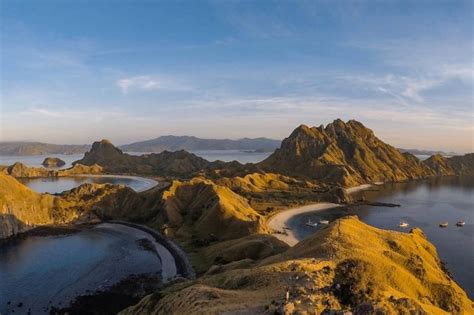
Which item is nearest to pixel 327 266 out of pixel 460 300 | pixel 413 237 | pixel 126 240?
pixel 460 300

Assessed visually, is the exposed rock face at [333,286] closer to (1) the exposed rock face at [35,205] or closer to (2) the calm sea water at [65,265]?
(2) the calm sea water at [65,265]

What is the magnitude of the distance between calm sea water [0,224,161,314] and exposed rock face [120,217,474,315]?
25573 mm

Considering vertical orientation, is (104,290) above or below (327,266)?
below

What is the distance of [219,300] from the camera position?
1671 inches

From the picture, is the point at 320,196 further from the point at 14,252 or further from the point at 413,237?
the point at 14,252

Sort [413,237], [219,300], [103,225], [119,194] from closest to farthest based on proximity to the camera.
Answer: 1. [219,300]
2. [413,237]
3. [103,225]
4. [119,194]

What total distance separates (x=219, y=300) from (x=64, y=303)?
4066cm

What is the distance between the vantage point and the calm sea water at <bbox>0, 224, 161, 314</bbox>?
2874 inches

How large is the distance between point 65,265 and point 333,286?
7325 centimetres

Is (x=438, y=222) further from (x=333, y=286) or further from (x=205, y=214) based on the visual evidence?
(x=333, y=286)

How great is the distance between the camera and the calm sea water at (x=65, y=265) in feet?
240

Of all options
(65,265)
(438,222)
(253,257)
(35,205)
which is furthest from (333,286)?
(438,222)

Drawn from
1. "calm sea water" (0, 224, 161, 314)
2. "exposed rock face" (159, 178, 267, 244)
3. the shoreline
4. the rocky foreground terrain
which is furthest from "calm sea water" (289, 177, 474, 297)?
"calm sea water" (0, 224, 161, 314)

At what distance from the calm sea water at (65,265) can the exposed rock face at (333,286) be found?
25573 mm
